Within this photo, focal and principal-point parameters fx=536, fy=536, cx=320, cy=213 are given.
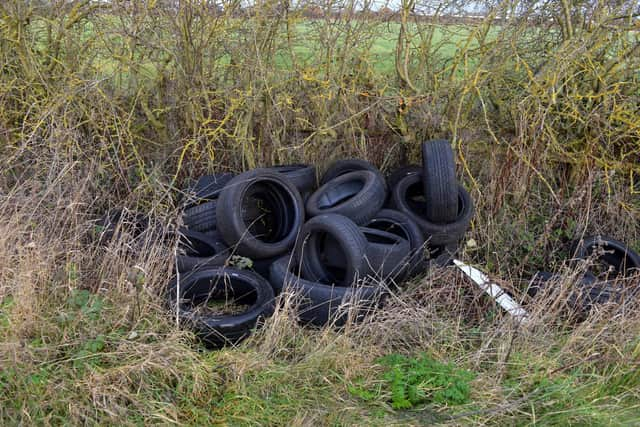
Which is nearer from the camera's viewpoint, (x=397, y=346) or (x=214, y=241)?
(x=397, y=346)

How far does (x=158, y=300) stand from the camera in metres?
3.67

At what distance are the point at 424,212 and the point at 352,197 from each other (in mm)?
783

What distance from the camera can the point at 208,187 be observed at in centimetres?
540

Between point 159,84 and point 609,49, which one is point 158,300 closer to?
point 159,84

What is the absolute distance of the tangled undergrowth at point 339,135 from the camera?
363 cm

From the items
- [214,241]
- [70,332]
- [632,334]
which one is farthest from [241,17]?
[632,334]

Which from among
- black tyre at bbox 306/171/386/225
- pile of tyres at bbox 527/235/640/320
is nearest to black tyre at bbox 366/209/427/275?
black tyre at bbox 306/171/386/225

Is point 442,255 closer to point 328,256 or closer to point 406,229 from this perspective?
point 406,229

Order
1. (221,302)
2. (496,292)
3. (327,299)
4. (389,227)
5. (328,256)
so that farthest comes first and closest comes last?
(389,227) < (328,256) < (221,302) < (496,292) < (327,299)

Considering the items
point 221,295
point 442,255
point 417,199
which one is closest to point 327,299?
point 221,295

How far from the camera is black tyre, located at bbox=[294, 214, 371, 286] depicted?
13.9ft

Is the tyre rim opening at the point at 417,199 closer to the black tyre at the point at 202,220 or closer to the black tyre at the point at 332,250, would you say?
the black tyre at the point at 332,250

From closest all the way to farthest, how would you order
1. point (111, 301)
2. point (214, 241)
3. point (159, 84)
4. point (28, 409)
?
point (28, 409) → point (111, 301) → point (214, 241) → point (159, 84)

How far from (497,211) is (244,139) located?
284cm
